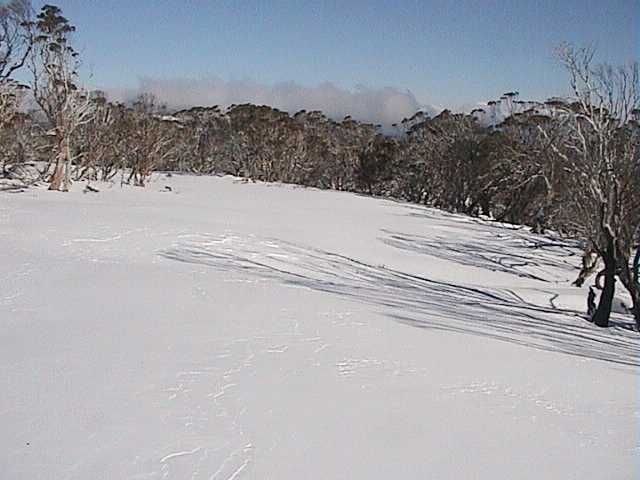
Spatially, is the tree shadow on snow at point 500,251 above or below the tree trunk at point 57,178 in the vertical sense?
below

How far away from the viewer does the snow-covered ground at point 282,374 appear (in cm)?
326

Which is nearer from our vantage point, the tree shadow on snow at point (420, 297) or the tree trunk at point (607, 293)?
the tree shadow on snow at point (420, 297)

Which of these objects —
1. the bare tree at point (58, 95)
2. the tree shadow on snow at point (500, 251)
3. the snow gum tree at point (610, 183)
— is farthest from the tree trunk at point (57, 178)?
the snow gum tree at point (610, 183)

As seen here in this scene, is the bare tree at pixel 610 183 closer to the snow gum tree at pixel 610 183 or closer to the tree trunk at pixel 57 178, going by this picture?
the snow gum tree at pixel 610 183

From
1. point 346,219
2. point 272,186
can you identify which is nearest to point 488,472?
point 346,219

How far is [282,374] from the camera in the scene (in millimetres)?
4480

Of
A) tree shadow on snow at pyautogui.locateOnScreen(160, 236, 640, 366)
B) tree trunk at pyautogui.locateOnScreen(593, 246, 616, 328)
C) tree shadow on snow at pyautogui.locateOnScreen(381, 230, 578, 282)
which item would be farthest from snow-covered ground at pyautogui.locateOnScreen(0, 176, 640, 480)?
tree shadow on snow at pyautogui.locateOnScreen(381, 230, 578, 282)

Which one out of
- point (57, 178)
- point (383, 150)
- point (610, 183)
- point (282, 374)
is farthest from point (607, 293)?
point (383, 150)

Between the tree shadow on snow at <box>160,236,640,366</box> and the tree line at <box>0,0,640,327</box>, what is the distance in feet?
5.42

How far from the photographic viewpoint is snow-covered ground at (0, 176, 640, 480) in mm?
3260

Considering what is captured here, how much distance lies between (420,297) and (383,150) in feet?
94.8

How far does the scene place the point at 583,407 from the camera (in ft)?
13.9

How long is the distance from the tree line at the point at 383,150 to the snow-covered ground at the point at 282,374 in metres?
2.15

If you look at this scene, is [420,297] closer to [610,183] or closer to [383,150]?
[610,183]
